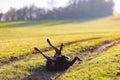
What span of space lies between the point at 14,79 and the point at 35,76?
1269 mm

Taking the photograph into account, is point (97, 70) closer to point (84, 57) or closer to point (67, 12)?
point (84, 57)

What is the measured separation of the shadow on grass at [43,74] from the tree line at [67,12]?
245 ft

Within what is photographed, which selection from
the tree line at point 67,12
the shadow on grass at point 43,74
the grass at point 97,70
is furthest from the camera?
the tree line at point 67,12

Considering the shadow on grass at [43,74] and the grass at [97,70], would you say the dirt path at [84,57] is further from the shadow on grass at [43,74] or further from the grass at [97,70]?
the grass at [97,70]

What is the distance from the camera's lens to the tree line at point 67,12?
310 ft

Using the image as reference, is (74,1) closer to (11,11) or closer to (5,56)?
(11,11)

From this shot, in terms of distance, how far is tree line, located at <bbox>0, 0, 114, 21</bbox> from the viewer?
94562 mm

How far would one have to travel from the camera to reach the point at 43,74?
17.8m

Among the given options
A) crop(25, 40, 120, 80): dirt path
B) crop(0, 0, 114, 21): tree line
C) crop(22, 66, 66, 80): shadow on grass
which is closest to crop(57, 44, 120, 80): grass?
crop(22, 66, 66, 80): shadow on grass

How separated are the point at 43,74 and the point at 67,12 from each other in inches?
3123

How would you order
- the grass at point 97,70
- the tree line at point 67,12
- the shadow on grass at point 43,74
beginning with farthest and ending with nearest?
the tree line at point 67,12 → the shadow on grass at point 43,74 → the grass at point 97,70

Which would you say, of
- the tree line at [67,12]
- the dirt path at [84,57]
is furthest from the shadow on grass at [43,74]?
the tree line at [67,12]

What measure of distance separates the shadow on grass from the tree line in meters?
74.8

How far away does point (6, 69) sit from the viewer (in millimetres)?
18109
